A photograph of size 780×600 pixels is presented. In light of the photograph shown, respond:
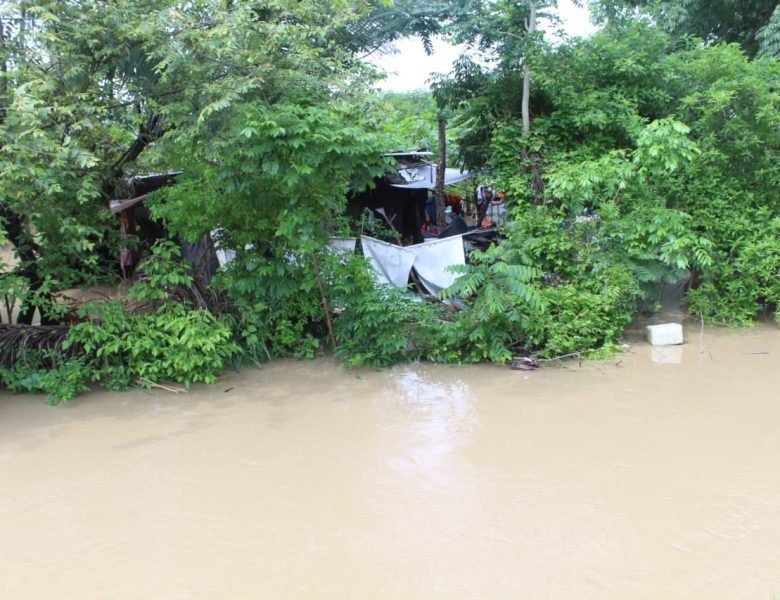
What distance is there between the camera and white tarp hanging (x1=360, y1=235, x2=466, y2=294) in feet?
30.4

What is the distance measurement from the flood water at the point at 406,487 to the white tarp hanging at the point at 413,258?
6.84 ft

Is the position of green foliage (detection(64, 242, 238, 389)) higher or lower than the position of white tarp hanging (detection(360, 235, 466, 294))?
lower

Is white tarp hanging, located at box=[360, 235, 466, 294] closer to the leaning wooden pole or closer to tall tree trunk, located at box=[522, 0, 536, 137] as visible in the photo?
the leaning wooden pole

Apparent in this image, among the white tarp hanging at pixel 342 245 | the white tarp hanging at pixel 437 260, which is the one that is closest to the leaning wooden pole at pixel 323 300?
the white tarp hanging at pixel 342 245

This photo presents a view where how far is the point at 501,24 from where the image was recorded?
911cm

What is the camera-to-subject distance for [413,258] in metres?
9.31

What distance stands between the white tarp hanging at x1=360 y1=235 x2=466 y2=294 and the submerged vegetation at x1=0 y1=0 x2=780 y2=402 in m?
0.77

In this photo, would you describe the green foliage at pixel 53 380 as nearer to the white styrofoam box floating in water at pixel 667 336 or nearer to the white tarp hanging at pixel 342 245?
the white tarp hanging at pixel 342 245

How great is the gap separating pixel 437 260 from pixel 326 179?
2692 millimetres

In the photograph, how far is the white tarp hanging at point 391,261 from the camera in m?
9.30

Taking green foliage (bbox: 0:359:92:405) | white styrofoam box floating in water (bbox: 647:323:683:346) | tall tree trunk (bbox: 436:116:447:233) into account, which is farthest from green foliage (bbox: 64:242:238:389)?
tall tree trunk (bbox: 436:116:447:233)

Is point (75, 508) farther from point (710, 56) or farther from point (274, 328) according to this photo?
point (710, 56)

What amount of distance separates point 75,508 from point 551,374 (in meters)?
4.95

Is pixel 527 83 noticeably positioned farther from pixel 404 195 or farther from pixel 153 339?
pixel 153 339
